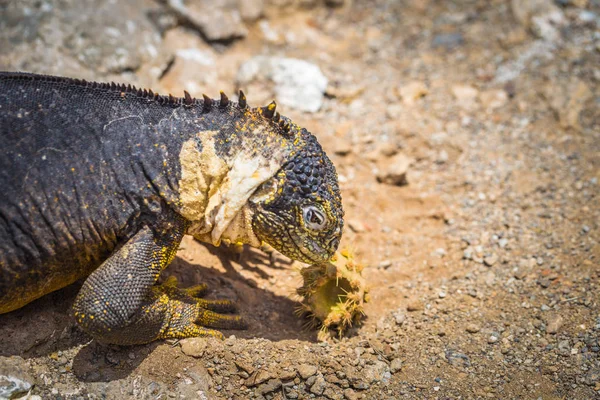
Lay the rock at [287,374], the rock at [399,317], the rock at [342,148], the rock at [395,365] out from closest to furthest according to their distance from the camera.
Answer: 1. the rock at [287,374]
2. the rock at [395,365]
3. the rock at [399,317]
4. the rock at [342,148]

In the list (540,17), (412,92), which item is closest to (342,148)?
(412,92)

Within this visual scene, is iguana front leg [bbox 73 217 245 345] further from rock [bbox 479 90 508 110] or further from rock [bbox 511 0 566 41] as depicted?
rock [bbox 511 0 566 41]

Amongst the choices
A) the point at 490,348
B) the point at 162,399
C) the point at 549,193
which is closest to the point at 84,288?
the point at 162,399

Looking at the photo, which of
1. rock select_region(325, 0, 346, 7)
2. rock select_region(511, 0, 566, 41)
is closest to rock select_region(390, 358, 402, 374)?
rock select_region(511, 0, 566, 41)

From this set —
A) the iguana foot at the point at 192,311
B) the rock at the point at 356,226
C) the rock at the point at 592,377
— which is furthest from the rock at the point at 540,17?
the iguana foot at the point at 192,311

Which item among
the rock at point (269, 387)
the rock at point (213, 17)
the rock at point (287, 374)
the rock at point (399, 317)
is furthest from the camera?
the rock at point (213, 17)

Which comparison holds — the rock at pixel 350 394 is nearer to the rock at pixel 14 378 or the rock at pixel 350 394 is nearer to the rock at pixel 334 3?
the rock at pixel 14 378
